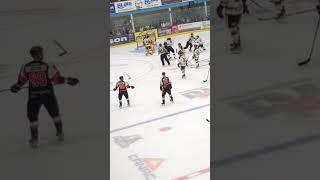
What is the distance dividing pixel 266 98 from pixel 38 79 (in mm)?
1671

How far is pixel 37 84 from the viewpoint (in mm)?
2355

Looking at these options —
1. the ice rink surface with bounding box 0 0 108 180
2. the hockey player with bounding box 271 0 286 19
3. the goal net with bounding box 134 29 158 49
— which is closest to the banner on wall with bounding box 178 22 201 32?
the goal net with bounding box 134 29 158 49

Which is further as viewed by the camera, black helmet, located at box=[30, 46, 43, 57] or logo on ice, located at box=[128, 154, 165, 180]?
logo on ice, located at box=[128, 154, 165, 180]

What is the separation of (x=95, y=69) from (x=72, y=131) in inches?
18.5

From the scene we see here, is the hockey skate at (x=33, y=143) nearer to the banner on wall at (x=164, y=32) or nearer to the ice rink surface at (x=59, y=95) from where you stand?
the ice rink surface at (x=59, y=95)

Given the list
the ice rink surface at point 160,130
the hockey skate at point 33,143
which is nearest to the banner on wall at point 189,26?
the ice rink surface at point 160,130

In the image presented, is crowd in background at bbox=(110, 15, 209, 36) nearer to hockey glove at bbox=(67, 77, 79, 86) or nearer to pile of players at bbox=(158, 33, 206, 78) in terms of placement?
pile of players at bbox=(158, 33, 206, 78)

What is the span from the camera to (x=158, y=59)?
28.2 ft

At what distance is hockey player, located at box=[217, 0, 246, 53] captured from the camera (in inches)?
105

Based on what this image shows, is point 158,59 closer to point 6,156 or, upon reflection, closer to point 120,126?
point 120,126

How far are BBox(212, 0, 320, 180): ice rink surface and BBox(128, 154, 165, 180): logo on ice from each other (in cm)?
92

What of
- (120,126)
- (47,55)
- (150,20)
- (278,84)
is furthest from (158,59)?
(47,55)

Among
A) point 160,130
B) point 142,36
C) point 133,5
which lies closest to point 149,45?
point 142,36

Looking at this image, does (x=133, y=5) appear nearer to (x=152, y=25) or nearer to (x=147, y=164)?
(x=152, y=25)
